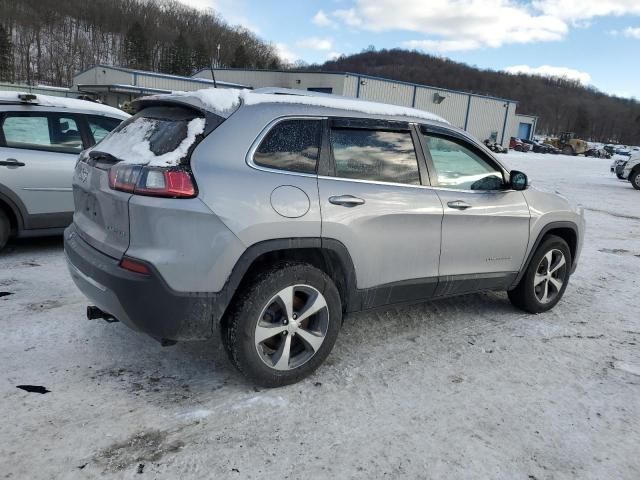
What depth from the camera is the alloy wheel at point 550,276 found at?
180 inches

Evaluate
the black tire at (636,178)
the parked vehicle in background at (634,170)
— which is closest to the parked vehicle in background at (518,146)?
the parked vehicle in background at (634,170)

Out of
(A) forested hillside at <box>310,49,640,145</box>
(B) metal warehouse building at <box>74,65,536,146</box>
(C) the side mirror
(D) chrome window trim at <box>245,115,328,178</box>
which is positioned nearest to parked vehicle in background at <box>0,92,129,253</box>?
(D) chrome window trim at <box>245,115,328,178</box>

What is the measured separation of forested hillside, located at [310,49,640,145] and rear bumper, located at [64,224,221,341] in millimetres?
142034

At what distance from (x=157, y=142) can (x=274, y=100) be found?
74cm

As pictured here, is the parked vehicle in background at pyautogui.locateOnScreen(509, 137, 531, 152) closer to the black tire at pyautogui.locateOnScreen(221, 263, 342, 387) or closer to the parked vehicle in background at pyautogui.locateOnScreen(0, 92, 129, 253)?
the parked vehicle in background at pyautogui.locateOnScreen(0, 92, 129, 253)

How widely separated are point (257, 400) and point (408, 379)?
3.30ft

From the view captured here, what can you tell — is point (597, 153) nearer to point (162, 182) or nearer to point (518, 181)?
point (518, 181)

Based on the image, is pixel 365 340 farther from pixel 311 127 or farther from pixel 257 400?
pixel 311 127

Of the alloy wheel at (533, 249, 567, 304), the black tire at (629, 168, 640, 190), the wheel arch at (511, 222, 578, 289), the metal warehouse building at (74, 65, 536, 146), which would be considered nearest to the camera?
the wheel arch at (511, 222, 578, 289)

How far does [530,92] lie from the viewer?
6324 inches

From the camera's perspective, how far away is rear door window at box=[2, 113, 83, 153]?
5.36 m

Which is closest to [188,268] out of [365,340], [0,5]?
[365,340]

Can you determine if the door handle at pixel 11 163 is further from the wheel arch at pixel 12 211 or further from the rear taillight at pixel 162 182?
the rear taillight at pixel 162 182

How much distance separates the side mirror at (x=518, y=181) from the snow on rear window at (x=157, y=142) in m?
2.54
